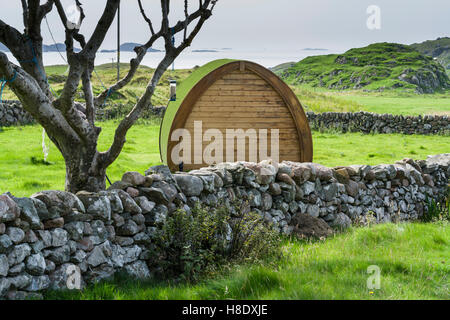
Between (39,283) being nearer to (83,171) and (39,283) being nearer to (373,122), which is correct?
(83,171)

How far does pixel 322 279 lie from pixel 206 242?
1.62 metres

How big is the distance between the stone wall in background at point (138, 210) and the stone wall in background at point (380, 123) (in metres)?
15.5

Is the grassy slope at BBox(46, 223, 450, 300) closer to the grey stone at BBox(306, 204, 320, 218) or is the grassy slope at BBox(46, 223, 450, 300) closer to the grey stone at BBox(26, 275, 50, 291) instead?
the grey stone at BBox(26, 275, 50, 291)

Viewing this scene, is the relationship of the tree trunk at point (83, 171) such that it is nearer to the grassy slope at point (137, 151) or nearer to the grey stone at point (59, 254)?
the grassy slope at point (137, 151)

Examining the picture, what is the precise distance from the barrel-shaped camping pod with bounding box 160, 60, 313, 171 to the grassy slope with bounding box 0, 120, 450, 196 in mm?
2009

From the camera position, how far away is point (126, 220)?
5188mm

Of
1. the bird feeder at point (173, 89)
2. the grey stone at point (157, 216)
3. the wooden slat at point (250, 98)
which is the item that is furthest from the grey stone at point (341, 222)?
the bird feeder at point (173, 89)

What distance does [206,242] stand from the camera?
221 inches

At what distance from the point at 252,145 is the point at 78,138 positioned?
15.6 ft

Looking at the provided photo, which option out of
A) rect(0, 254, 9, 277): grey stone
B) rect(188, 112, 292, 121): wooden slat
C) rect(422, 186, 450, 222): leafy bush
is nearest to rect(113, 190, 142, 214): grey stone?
rect(0, 254, 9, 277): grey stone

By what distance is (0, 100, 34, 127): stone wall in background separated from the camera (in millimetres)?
21406

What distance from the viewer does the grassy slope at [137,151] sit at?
10.1 m

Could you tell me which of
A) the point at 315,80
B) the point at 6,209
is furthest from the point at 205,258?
the point at 315,80
